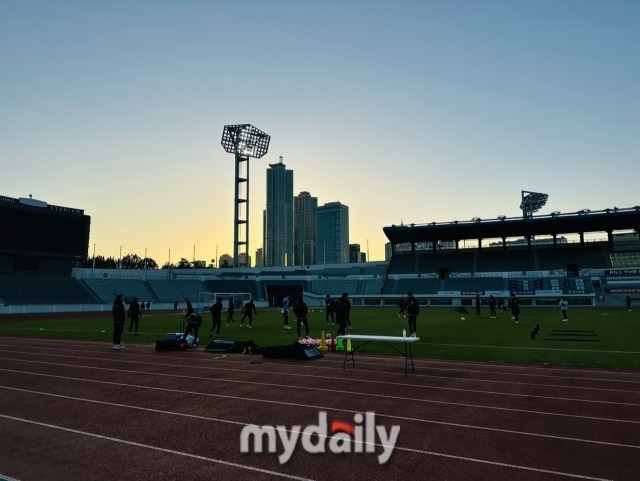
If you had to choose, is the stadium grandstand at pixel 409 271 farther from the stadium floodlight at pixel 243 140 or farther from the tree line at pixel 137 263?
the tree line at pixel 137 263

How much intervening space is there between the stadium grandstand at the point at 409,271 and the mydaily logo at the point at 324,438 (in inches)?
1977

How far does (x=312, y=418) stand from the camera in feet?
23.3

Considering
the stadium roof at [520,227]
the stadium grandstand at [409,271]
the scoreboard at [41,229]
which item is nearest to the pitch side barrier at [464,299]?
the stadium grandstand at [409,271]

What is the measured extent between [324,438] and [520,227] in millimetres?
67072

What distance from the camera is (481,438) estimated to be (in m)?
6.13

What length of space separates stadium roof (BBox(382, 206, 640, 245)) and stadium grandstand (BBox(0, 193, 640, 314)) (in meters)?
0.15

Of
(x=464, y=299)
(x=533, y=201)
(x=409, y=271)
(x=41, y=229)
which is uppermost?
(x=533, y=201)

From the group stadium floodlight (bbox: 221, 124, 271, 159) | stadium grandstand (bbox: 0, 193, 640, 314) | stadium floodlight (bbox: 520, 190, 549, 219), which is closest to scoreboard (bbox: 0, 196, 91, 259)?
stadium grandstand (bbox: 0, 193, 640, 314)

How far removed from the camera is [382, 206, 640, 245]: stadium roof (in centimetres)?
5919

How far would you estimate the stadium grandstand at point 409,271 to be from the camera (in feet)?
164

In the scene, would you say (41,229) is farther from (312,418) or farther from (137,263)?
(137,263)

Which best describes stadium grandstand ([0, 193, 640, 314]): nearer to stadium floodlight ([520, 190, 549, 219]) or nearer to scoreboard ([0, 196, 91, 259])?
scoreboard ([0, 196, 91, 259])

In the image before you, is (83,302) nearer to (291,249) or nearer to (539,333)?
(539,333)

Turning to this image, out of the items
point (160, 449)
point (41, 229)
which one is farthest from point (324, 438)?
point (41, 229)
